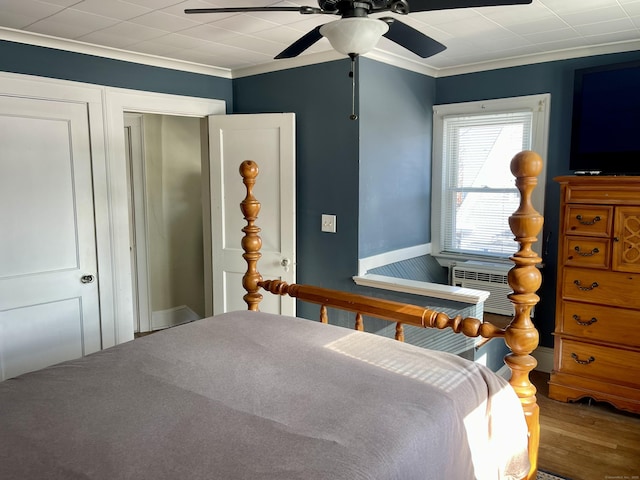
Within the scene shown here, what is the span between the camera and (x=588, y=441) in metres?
2.92

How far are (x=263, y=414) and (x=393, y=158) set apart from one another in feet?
9.19

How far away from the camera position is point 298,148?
3.85 m

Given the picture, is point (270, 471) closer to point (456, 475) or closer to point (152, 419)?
point (152, 419)

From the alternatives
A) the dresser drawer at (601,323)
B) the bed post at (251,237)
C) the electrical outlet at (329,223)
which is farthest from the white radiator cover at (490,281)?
the bed post at (251,237)

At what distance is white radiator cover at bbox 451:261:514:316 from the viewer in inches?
156

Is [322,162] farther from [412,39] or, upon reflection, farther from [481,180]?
[412,39]

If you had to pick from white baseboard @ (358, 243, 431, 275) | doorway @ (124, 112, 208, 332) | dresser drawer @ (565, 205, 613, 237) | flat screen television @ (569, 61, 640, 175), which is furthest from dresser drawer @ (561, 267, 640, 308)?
doorway @ (124, 112, 208, 332)

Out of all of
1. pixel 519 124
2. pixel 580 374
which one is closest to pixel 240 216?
pixel 519 124

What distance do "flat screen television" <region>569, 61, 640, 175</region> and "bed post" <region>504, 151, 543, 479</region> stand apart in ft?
6.59

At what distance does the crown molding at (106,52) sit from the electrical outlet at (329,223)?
149 cm

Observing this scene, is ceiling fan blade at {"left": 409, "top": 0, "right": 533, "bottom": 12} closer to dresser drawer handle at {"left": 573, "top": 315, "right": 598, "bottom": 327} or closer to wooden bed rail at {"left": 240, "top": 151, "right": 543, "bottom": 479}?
wooden bed rail at {"left": 240, "top": 151, "right": 543, "bottom": 479}

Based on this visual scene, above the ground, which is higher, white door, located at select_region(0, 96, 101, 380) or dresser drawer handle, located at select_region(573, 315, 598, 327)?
white door, located at select_region(0, 96, 101, 380)

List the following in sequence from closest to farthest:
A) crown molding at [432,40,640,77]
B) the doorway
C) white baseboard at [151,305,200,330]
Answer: crown molding at [432,40,640,77]
the doorway
white baseboard at [151,305,200,330]

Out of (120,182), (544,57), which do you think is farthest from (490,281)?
(120,182)
